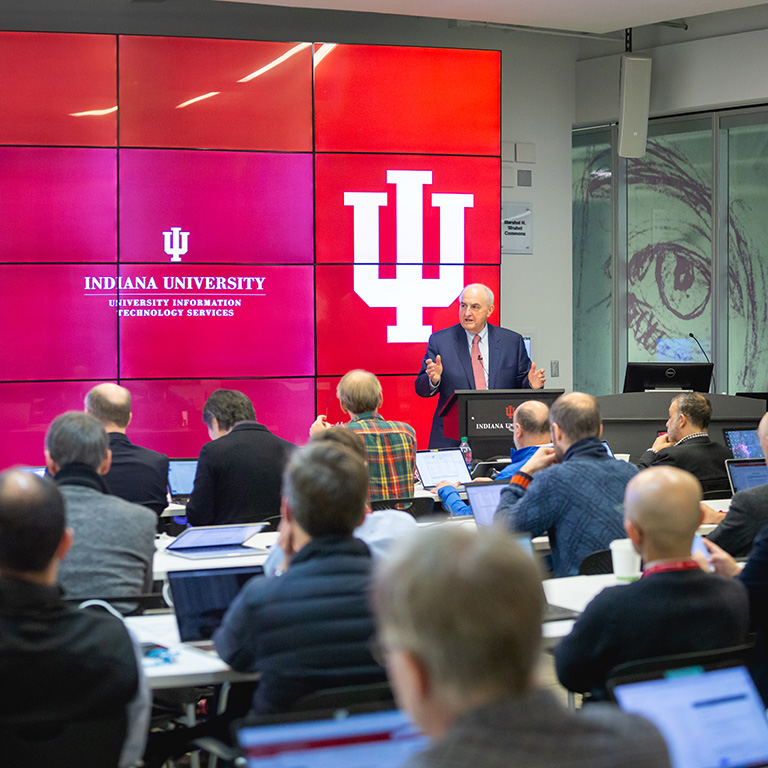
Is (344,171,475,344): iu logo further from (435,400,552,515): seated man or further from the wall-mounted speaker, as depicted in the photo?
(435,400,552,515): seated man

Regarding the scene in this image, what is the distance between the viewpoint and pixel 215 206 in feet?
26.1

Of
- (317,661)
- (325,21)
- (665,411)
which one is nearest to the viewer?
(317,661)

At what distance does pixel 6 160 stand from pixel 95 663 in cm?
657

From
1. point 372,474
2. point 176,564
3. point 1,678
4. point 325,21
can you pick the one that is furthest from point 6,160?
point 1,678

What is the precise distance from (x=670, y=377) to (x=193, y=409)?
3.77 meters

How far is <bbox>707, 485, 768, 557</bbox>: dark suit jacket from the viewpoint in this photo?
11.9ft

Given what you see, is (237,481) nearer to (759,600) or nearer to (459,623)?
(759,600)

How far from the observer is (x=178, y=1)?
28.4 feet

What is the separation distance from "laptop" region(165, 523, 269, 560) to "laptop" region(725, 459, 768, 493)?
226cm

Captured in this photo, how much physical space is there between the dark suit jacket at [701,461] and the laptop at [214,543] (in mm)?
2510

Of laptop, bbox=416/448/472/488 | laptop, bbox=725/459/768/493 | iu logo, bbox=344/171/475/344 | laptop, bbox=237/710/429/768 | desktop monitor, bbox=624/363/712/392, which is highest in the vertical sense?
iu logo, bbox=344/171/475/344

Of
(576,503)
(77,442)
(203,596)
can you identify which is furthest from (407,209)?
(203,596)

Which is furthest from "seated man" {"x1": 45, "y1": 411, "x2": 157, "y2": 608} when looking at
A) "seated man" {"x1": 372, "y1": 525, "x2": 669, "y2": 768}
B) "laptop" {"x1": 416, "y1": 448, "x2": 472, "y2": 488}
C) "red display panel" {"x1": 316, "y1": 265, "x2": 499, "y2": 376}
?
"red display panel" {"x1": 316, "y1": 265, "x2": 499, "y2": 376}

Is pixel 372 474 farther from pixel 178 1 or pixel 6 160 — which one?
pixel 178 1
